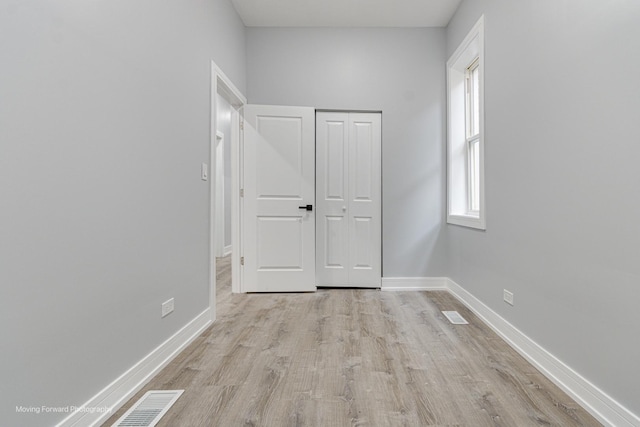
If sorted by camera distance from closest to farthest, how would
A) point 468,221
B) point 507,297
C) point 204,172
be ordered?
point 507,297 → point 204,172 → point 468,221

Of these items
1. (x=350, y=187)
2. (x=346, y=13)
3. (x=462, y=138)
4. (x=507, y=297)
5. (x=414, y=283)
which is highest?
(x=346, y=13)

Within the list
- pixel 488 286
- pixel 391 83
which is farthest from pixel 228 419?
pixel 391 83

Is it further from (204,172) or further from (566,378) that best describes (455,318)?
(204,172)

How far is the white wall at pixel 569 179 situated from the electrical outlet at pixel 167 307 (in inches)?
87.9

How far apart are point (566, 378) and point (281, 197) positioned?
265 cm

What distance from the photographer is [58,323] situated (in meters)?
1.17

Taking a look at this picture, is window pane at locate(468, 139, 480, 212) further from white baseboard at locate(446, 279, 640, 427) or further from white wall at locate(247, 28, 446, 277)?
white baseboard at locate(446, 279, 640, 427)

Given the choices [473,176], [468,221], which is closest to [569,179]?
[468,221]

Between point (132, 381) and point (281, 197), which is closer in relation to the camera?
point (132, 381)

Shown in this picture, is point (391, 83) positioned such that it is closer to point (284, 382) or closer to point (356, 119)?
point (356, 119)

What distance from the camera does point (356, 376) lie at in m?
1.75

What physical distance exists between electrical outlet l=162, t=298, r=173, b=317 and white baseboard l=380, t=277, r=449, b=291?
7.42 feet

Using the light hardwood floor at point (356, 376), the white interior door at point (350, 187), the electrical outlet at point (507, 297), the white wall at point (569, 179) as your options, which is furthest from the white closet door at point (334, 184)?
the electrical outlet at point (507, 297)

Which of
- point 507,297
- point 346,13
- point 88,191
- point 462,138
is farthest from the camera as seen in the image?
point 462,138
